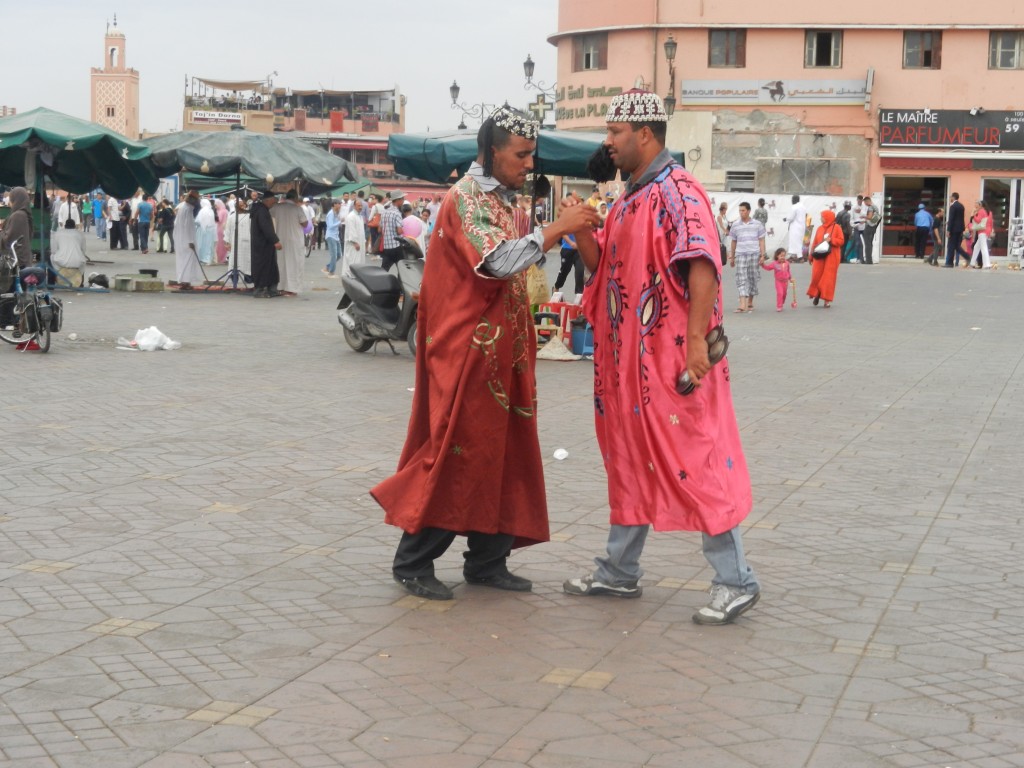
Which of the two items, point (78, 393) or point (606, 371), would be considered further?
point (78, 393)

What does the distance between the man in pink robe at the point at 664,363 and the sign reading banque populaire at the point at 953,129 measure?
3792 cm

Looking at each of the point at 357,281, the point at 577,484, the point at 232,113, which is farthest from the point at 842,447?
the point at 232,113

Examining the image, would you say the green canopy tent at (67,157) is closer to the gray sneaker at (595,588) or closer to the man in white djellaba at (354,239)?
the man in white djellaba at (354,239)

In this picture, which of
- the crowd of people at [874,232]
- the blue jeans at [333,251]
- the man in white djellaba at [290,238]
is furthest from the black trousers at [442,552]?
the blue jeans at [333,251]

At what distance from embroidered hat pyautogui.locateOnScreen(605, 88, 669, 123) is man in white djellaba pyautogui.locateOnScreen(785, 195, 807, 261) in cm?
3096

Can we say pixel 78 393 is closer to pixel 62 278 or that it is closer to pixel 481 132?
pixel 481 132

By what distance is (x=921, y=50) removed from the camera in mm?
41906

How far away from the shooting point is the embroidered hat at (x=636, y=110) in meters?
4.89

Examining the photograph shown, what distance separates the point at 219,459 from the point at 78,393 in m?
3.15

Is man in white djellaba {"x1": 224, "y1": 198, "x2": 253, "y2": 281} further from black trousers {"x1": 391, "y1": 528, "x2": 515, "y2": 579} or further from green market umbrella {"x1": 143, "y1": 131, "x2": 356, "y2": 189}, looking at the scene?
black trousers {"x1": 391, "y1": 528, "x2": 515, "y2": 579}

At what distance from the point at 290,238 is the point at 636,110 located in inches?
687

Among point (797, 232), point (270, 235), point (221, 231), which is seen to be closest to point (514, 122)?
point (270, 235)

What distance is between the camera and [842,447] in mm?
8633

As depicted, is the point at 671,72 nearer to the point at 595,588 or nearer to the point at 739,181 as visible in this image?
the point at 739,181
